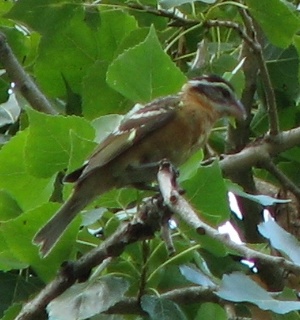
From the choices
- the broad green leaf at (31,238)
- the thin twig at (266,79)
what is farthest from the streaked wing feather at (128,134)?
the thin twig at (266,79)

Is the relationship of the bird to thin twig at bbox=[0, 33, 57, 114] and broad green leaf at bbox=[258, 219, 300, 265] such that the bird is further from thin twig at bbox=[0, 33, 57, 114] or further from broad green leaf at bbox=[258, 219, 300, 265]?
broad green leaf at bbox=[258, 219, 300, 265]

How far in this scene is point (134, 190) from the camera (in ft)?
6.81

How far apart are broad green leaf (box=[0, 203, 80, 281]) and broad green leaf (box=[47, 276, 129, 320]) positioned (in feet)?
0.30

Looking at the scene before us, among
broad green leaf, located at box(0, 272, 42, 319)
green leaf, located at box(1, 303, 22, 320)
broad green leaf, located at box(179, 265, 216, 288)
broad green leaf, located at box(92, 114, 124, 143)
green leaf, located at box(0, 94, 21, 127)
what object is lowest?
broad green leaf, located at box(0, 272, 42, 319)

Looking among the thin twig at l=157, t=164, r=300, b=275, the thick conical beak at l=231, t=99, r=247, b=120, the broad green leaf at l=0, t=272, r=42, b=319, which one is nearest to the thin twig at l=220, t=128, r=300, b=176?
the thick conical beak at l=231, t=99, r=247, b=120

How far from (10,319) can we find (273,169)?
0.75 m

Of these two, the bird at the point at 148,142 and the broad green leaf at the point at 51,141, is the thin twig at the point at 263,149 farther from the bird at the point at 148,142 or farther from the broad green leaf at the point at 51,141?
the broad green leaf at the point at 51,141

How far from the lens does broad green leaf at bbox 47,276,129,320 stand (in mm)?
1825

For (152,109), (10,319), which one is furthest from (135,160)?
(10,319)

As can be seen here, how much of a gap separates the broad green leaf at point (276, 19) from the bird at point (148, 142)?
161 millimetres

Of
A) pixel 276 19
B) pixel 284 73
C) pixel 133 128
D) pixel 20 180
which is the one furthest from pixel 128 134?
pixel 284 73

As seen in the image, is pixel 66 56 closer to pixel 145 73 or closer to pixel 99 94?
pixel 99 94

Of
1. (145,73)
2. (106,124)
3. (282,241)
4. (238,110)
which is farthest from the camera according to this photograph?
(238,110)

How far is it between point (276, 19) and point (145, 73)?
1.51 feet
